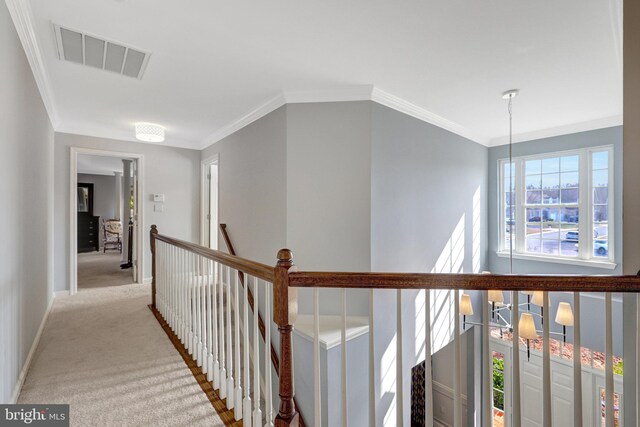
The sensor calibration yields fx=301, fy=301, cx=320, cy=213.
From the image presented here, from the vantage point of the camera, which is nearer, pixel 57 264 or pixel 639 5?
pixel 639 5

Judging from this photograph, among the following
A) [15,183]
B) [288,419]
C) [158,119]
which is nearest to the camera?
[288,419]

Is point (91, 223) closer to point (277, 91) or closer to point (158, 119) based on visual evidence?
point (158, 119)

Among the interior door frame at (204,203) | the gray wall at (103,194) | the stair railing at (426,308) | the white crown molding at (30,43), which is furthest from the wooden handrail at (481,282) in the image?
the gray wall at (103,194)

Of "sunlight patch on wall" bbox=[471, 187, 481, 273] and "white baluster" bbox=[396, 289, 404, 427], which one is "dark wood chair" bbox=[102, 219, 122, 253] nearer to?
"sunlight patch on wall" bbox=[471, 187, 481, 273]

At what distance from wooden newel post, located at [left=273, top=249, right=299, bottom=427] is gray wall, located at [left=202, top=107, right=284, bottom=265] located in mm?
1736

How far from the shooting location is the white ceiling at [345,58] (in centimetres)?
180

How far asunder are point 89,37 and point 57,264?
11.0 feet

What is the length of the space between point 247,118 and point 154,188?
7.20 ft

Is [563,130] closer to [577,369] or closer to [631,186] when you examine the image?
[631,186]

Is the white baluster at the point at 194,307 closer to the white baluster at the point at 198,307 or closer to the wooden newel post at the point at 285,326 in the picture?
the white baluster at the point at 198,307

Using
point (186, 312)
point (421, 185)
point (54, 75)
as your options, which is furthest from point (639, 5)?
point (54, 75)

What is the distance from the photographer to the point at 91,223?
8.64 m

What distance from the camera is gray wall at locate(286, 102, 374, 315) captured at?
290 centimetres

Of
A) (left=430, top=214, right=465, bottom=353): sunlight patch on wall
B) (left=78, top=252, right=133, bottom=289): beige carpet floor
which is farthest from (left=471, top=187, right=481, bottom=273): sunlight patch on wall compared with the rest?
(left=78, top=252, right=133, bottom=289): beige carpet floor
